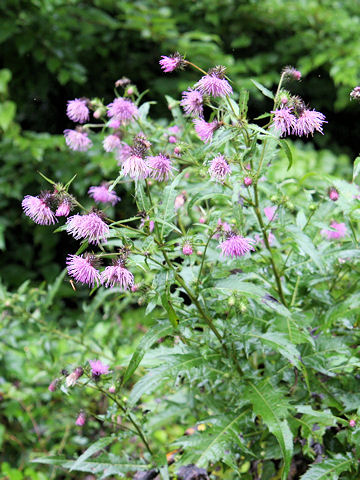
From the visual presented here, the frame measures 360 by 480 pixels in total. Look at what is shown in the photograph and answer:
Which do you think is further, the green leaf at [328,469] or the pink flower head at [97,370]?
the pink flower head at [97,370]

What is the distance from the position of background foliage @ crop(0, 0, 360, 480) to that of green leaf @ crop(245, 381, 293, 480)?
1111 mm

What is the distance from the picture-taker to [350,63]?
334 cm

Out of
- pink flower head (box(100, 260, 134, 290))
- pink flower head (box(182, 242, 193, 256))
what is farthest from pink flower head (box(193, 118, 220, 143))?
pink flower head (box(100, 260, 134, 290))

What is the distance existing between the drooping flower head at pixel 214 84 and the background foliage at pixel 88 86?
57.5 inches

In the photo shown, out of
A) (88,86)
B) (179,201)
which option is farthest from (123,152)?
A: (88,86)

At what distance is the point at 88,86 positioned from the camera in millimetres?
3562

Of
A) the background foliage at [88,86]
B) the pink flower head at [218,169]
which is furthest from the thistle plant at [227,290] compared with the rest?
the background foliage at [88,86]

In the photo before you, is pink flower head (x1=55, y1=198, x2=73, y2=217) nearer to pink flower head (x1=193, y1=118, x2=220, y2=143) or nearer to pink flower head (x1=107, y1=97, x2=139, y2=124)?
pink flower head (x1=193, y1=118, x2=220, y2=143)

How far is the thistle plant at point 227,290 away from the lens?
3.18ft

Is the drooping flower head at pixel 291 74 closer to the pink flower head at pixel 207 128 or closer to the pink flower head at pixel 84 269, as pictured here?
the pink flower head at pixel 207 128

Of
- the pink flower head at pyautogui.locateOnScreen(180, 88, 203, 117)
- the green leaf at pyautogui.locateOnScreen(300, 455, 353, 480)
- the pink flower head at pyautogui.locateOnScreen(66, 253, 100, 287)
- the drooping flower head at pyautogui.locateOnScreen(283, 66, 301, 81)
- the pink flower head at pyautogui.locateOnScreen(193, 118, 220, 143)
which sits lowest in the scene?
the green leaf at pyautogui.locateOnScreen(300, 455, 353, 480)

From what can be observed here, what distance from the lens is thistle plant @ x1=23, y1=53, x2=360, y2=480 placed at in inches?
38.1

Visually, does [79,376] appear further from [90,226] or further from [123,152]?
→ [123,152]

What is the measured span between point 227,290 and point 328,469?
1.43ft
